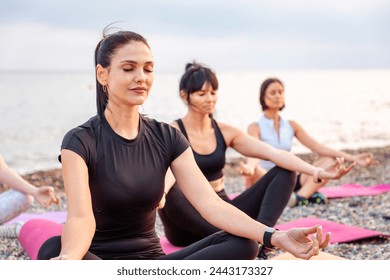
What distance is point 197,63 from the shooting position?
494 centimetres

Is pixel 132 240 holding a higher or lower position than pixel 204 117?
lower

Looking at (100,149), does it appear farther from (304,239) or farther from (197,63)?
(197,63)

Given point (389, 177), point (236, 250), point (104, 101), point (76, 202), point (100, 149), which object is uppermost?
point (104, 101)

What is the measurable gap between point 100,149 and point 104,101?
27 cm

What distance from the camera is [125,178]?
9.63 ft

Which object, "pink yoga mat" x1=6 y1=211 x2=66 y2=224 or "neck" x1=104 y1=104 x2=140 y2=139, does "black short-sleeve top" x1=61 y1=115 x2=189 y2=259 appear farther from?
"pink yoga mat" x1=6 y1=211 x2=66 y2=224

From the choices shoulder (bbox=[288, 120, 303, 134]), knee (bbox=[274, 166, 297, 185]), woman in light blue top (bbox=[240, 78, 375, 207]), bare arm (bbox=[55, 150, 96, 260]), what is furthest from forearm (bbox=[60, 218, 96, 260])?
shoulder (bbox=[288, 120, 303, 134])

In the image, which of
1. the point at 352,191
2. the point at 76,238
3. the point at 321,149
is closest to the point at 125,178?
the point at 76,238

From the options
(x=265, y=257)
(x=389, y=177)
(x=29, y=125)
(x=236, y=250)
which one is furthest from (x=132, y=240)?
(x=29, y=125)

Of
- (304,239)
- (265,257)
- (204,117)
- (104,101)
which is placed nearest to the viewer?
(304,239)

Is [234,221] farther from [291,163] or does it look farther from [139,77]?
[291,163]

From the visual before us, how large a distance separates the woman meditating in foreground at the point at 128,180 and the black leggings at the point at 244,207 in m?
1.23

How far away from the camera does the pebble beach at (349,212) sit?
15.0ft

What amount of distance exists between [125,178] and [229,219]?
1.70 feet
